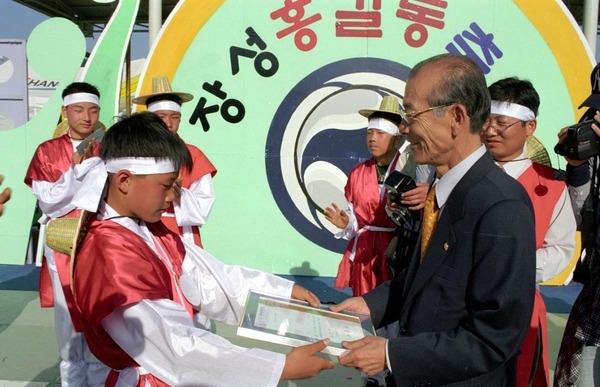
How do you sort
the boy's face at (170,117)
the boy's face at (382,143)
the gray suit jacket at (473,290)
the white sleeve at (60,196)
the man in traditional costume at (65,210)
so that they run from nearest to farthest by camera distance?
the gray suit jacket at (473,290) < the man in traditional costume at (65,210) < the white sleeve at (60,196) < the boy's face at (382,143) < the boy's face at (170,117)

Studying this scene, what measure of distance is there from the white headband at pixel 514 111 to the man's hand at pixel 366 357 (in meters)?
1.56

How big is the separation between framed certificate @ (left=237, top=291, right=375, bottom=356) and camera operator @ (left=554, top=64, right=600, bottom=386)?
1.09 metres

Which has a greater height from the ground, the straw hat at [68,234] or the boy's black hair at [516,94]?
the boy's black hair at [516,94]

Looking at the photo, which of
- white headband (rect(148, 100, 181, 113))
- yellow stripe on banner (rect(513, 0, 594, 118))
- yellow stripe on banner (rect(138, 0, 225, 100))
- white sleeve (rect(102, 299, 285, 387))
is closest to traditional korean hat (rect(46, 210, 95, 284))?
white sleeve (rect(102, 299, 285, 387))

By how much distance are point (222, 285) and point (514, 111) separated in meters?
1.58

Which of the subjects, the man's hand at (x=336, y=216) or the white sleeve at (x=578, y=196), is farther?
the man's hand at (x=336, y=216)

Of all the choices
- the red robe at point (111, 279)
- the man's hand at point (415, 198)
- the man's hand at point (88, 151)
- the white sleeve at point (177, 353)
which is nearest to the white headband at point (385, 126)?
the man's hand at point (415, 198)

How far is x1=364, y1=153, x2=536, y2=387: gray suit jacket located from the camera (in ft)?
5.02

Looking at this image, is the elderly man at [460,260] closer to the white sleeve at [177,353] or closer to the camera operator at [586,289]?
the white sleeve at [177,353]

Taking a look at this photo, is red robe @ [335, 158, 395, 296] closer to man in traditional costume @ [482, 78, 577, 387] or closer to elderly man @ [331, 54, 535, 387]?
man in traditional costume @ [482, 78, 577, 387]

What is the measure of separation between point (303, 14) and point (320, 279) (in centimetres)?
274

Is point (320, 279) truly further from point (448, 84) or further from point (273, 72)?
point (448, 84)

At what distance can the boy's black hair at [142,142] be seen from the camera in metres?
1.94

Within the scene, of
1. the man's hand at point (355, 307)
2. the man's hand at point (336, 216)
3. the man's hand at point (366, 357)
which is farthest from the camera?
the man's hand at point (336, 216)
